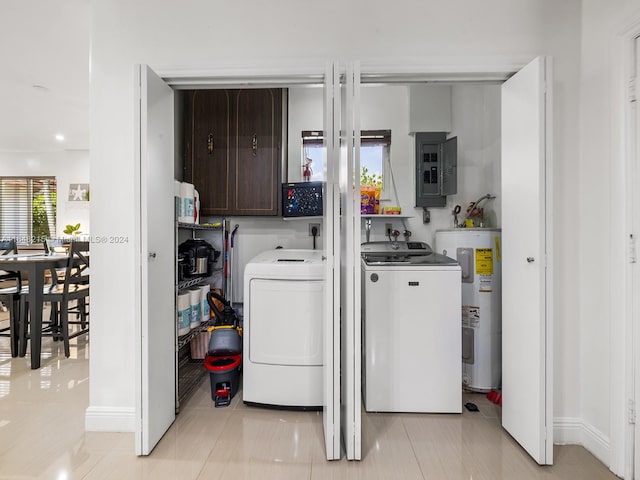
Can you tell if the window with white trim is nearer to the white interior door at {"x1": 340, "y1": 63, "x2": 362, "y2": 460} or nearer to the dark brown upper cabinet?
the dark brown upper cabinet

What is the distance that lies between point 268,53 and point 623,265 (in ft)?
6.69

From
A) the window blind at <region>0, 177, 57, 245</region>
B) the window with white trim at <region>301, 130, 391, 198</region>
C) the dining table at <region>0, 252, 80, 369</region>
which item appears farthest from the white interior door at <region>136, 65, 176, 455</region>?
the window blind at <region>0, 177, 57, 245</region>

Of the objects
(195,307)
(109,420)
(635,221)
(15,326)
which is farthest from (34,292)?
(635,221)

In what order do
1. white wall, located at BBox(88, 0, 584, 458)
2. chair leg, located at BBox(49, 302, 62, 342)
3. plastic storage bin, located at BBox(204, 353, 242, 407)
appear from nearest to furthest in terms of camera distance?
1. white wall, located at BBox(88, 0, 584, 458)
2. plastic storage bin, located at BBox(204, 353, 242, 407)
3. chair leg, located at BBox(49, 302, 62, 342)

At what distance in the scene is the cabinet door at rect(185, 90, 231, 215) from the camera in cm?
287

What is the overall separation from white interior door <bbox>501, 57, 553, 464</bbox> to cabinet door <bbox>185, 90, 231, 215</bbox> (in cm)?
209

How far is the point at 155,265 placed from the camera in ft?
5.71

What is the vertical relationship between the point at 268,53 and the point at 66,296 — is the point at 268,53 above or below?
above

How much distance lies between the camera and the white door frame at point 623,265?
59.2 inches

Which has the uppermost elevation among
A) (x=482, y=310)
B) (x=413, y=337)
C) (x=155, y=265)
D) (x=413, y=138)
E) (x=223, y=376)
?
(x=413, y=138)

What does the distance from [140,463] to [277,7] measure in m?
2.42

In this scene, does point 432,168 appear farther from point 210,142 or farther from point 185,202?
point 185,202

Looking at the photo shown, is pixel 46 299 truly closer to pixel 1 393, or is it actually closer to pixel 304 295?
pixel 1 393

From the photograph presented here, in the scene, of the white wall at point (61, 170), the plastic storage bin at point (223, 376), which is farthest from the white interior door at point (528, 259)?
the white wall at point (61, 170)
